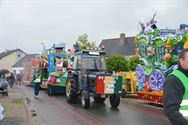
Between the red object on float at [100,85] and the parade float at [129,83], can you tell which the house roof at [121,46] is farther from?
the red object on float at [100,85]

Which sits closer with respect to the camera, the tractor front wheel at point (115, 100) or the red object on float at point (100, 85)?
the red object on float at point (100, 85)

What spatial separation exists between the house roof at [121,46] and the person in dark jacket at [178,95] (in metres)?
63.5

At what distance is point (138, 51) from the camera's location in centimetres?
2005

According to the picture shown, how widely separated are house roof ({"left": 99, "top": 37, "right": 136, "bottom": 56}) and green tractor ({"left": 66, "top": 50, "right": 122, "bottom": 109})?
4954 centimetres

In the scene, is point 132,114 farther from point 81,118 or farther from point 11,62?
A: point 11,62

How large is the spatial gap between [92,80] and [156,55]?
3.77 metres

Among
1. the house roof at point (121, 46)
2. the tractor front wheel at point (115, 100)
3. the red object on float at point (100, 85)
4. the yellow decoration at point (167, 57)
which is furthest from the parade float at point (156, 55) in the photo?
the house roof at point (121, 46)

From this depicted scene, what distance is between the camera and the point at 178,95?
12.6 feet

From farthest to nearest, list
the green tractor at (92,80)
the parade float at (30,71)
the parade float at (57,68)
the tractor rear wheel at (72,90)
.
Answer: the parade float at (30,71), the parade float at (57,68), the tractor rear wheel at (72,90), the green tractor at (92,80)

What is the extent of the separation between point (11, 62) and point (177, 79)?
97.9 metres

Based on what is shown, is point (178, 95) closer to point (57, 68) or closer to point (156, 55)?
point (156, 55)

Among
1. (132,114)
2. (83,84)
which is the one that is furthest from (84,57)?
(132,114)

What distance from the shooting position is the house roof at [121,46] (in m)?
68.4

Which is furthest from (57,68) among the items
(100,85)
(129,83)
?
(100,85)
